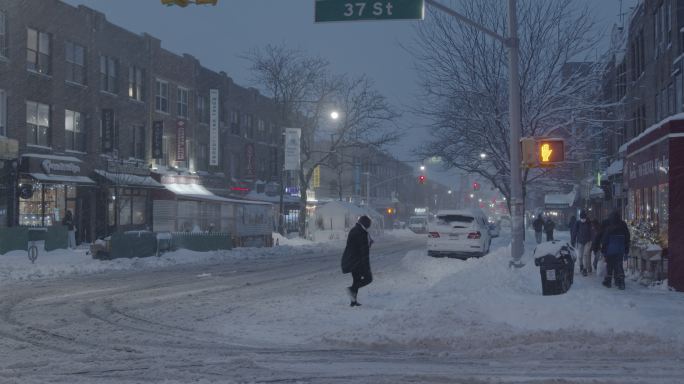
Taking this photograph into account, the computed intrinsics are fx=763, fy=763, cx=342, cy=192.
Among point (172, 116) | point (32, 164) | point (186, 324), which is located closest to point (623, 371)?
point (186, 324)

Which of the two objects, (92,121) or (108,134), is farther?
(108,134)

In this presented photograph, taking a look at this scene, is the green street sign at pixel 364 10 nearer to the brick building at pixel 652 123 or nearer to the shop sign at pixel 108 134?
the brick building at pixel 652 123

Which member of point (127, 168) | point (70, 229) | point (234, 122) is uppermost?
point (234, 122)

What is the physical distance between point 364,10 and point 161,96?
3137cm

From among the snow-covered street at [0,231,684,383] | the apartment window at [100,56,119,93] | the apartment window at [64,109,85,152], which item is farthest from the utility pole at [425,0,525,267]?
the apartment window at [100,56,119,93]

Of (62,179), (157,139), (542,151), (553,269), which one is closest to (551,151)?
(542,151)

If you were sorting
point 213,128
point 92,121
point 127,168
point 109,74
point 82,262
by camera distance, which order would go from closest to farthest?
1. point 82,262
2. point 92,121
3. point 109,74
4. point 127,168
5. point 213,128

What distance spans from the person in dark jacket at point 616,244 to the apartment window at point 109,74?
1105 inches

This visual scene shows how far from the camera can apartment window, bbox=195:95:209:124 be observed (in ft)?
158

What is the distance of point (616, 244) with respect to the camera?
1678cm

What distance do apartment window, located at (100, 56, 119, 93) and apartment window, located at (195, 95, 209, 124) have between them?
9.38 meters

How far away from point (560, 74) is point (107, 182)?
21.5 meters

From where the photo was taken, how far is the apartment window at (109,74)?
3797 centimetres

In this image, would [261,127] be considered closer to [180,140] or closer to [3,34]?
[180,140]
